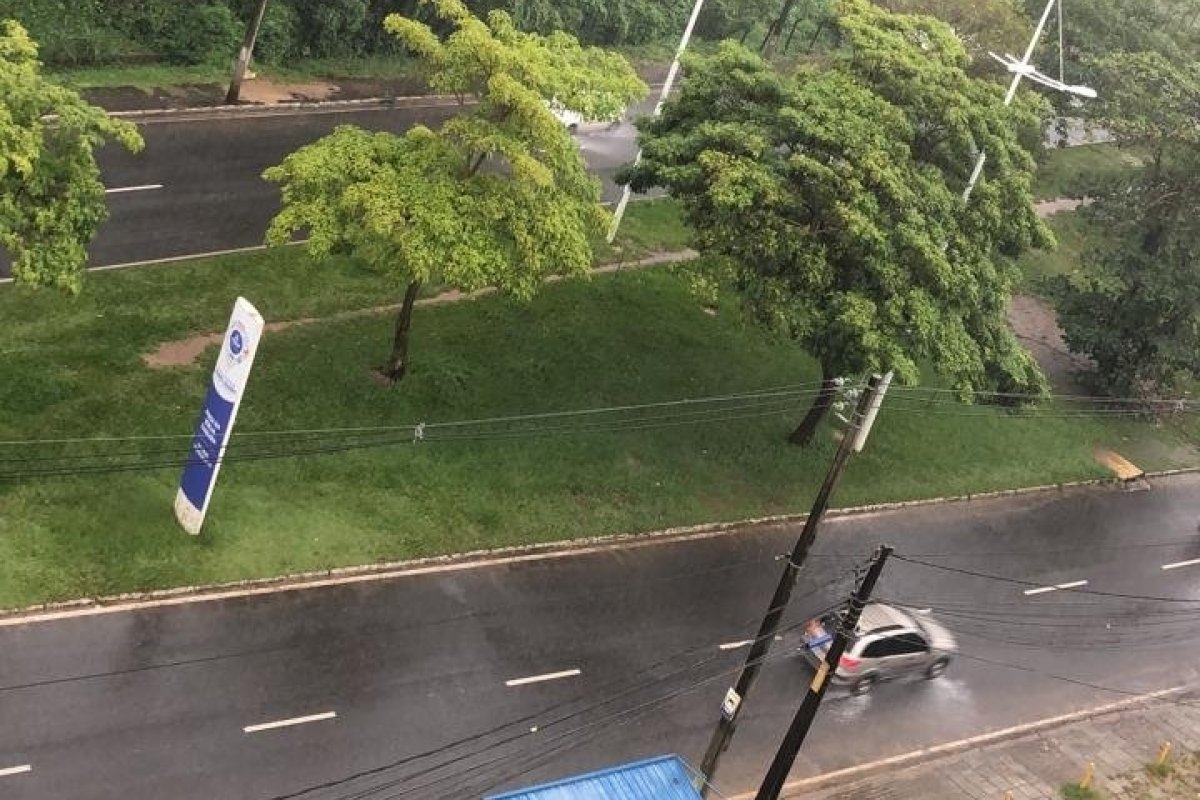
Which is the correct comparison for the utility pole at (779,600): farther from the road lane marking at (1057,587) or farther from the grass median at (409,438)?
the road lane marking at (1057,587)

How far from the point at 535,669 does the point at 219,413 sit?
730 centimetres

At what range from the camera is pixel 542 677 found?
2108 cm

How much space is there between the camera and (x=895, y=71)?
25.9m

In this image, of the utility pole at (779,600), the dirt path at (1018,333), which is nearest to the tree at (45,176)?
the dirt path at (1018,333)

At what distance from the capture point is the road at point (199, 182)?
2897 centimetres

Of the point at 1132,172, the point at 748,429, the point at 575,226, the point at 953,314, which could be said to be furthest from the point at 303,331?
the point at 1132,172

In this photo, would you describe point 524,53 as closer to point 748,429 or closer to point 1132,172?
point 748,429

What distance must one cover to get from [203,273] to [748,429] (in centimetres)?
1404

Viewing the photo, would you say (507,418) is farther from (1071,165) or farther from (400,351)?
(1071,165)

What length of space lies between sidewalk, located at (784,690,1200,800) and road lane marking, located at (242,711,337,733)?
8.14 meters

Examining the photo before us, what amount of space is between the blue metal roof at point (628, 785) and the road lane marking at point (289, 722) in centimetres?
496

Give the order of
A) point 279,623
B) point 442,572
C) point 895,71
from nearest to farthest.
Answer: point 279,623
point 442,572
point 895,71

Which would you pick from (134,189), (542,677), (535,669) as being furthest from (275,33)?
(542,677)

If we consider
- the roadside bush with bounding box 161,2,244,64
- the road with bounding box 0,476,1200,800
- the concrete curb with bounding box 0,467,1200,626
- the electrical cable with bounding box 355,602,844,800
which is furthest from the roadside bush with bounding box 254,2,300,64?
the electrical cable with bounding box 355,602,844,800
